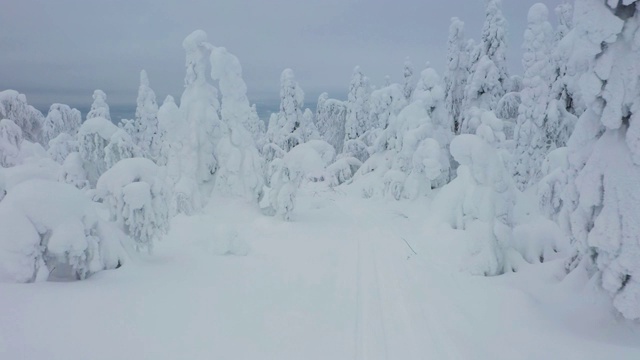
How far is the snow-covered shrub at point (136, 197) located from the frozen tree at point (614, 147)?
969 centimetres

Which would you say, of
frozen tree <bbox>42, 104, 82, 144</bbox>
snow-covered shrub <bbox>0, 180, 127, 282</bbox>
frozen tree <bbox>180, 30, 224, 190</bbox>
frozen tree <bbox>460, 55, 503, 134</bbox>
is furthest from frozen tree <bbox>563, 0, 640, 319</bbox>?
frozen tree <bbox>42, 104, 82, 144</bbox>

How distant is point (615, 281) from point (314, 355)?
524cm

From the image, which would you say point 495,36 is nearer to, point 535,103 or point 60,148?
point 535,103

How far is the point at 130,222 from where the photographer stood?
9695mm

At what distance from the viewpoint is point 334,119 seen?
2308 inches

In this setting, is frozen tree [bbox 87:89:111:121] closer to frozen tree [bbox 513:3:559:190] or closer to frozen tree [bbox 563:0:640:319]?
frozen tree [bbox 513:3:559:190]

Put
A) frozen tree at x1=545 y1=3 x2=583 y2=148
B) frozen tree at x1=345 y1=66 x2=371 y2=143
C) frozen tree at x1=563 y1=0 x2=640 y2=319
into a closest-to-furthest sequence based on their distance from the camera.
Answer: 1. frozen tree at x1=563 y1=0 x2=640 y2=319
2. frozen tree at x1=545 y1=3 x2=583 y2=148
3. frozen tree at x1=345 y1=66 x2=371 y2=143

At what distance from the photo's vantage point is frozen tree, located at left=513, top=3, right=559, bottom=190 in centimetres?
2184

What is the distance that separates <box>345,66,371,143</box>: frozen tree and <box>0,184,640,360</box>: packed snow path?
35.3m

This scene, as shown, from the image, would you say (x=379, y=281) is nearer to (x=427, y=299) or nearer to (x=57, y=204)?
(x=427, y=299)

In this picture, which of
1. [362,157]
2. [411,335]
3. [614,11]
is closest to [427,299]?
[411,335]

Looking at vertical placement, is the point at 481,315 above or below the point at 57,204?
below

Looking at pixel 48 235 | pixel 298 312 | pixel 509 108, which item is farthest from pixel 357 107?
pixel 48 235

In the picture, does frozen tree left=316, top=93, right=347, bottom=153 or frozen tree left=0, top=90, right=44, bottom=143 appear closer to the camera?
frozen tree left=0, top=90, right=44, bottom=143
